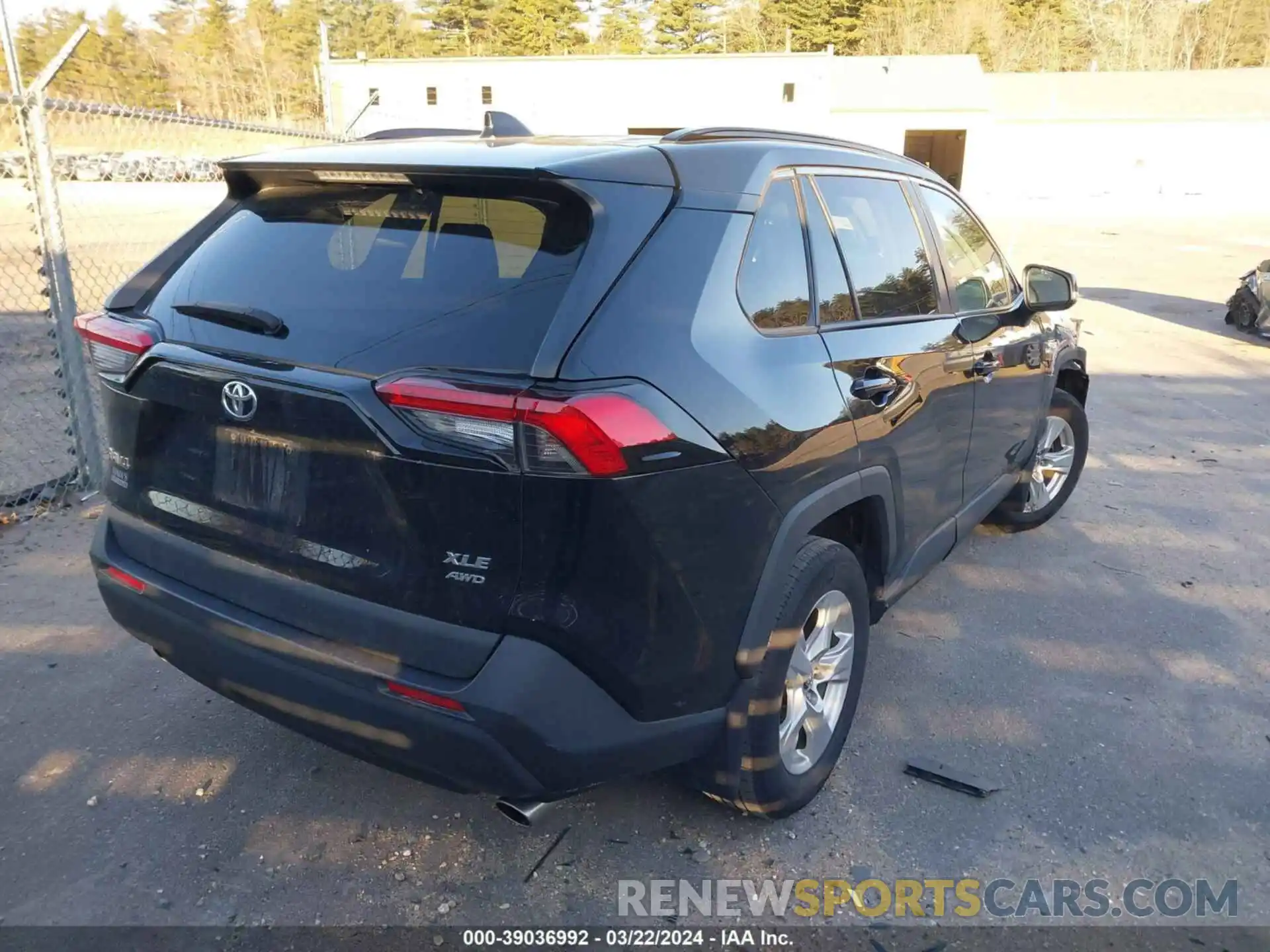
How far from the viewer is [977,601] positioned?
14.5 ft

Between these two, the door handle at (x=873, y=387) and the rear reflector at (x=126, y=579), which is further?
the door handle at (x=873, y=387)

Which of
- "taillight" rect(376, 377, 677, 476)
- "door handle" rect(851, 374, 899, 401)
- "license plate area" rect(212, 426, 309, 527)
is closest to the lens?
"taillight" rect(376, 377, 677, 476)

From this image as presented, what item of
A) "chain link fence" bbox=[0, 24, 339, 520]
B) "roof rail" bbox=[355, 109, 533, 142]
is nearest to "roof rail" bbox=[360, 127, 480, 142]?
"roof rail" bbox=[355, 109, 533, 142]

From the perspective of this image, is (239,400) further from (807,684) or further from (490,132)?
(807,684)

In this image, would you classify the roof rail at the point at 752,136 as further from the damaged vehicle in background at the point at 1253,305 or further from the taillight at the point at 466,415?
the damaged vehicle in background at the point at 1253,305

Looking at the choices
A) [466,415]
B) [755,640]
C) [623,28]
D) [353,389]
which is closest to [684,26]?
[623,28]

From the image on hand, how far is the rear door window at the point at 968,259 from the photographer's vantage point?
3781 millimetres

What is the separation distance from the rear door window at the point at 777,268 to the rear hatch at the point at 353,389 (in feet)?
1.81

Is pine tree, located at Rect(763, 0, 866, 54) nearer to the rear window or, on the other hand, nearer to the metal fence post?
the metal fence post

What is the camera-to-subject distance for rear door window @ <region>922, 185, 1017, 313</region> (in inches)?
149

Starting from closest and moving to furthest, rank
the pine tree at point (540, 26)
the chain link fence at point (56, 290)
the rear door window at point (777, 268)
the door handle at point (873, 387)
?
1. the rear door window at point (777, 268)
2. the door handle at point (873, 387)
3. the chain link fence at point (56, 290)
4. the pine tree at point (540, 26)

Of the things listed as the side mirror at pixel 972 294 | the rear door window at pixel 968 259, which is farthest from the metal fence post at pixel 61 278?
the side mirror at pixel 972 294

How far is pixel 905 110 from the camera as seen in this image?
42.8 m

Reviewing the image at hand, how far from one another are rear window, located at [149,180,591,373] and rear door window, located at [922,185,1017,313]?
211 centimetres
